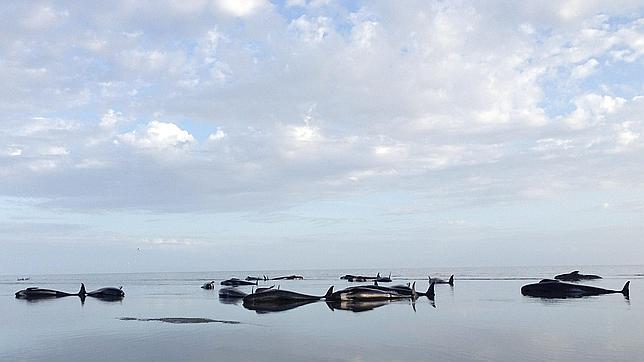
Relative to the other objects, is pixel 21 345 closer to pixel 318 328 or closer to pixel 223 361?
pixel 223 361

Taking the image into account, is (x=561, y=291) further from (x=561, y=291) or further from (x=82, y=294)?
(x=82, y=294)

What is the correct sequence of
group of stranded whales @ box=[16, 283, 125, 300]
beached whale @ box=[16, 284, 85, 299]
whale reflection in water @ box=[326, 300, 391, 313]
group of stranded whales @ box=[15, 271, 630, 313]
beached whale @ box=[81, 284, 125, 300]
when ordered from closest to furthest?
whale reflection in water @ box=[326, 300, 391, 313]
group of stranded whales @ box=[15, 271, 630, 313]
beached whale @ box=[81, 284, 125, 300]
group of stranded whales @ box=[16, 283, 125, 300]
beached whale @ box=[16, 284, 85, 299]

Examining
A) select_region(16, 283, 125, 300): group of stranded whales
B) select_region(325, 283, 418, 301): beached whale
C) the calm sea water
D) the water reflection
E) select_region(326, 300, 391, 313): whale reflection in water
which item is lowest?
the calm sea water


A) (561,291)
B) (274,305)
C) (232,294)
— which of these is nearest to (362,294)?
(274,305)

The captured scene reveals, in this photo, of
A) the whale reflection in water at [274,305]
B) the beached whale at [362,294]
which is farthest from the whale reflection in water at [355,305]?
the whale reflection in water at [274,305]

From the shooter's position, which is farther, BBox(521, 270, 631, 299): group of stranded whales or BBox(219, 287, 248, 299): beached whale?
BBox(219, 287, 248, 299): beached whale

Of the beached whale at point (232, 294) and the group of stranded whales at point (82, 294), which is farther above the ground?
the group of stranded whales at point (82, 294)

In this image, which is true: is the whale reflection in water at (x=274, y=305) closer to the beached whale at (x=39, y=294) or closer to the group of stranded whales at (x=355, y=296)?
the group of stranded whales at (x=355, y=296)

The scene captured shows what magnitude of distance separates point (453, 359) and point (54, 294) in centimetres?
6432

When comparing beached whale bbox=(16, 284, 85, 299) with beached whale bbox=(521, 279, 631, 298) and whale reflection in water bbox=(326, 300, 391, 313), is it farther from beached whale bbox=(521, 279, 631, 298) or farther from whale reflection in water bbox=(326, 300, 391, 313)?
beached whale bbox=(521, 279, 631, 298)

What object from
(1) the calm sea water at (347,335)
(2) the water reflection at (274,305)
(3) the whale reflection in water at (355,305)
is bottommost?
(1) the calm sea water at (347,335)

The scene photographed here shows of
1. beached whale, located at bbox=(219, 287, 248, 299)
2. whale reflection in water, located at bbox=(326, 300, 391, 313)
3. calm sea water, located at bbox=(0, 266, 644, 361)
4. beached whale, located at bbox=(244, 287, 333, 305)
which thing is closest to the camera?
calm sea water, located at bbox=(0, 266, 644, 361)

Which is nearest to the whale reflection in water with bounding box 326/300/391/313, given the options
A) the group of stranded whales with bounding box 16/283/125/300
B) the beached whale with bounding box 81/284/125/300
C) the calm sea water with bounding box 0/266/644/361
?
the calm sea water with bounding box 0/266/644/361

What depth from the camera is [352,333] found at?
101 feet
